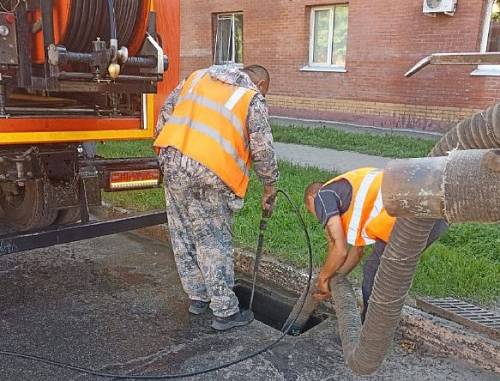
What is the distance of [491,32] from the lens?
Answer: 9.55 meters

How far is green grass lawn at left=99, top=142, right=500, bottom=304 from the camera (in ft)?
11.3

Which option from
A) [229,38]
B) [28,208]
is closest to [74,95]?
[28,208]

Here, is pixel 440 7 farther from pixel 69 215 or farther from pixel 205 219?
pixel 69 215

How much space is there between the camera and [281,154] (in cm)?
825

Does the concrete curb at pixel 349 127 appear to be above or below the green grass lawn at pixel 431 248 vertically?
above

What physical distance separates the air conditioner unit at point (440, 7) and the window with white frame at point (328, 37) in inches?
88.7

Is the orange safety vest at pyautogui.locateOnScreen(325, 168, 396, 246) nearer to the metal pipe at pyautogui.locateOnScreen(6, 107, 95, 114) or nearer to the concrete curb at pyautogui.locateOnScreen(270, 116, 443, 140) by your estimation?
the metal pipe at pyautogui.locateOnScreen(6, 107, 95, 114)

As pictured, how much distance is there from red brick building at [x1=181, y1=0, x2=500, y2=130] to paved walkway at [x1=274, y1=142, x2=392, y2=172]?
276cm

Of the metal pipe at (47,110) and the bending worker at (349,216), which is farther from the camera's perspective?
the metal pipe at (47,110)

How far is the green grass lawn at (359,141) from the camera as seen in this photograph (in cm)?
812

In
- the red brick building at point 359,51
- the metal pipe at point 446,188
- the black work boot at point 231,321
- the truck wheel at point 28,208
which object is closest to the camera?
the metal pipe at point 446,188

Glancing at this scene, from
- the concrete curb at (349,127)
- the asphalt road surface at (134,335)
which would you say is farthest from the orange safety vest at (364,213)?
the concrete curb at (349,127)

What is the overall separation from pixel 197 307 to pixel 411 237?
2.52 meters

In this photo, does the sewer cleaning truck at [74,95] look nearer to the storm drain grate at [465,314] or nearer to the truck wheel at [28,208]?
the truck wheel at [28,208]
